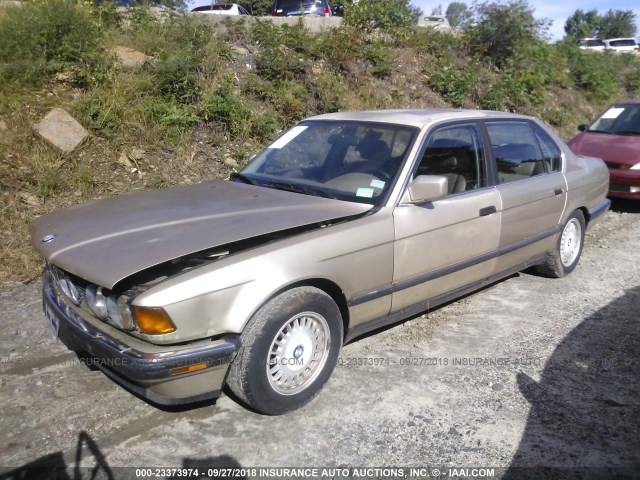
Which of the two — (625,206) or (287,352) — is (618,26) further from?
(287,352)

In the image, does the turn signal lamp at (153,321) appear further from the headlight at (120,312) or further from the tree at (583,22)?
the tree at (583,22)

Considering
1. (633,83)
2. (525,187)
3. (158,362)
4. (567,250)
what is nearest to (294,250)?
(158,362)

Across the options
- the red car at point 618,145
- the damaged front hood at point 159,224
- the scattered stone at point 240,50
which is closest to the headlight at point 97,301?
the damaged front hood at point 159,224

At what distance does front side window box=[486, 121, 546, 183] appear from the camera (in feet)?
14.1

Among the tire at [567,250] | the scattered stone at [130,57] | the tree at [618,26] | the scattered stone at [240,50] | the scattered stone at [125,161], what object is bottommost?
the tire at [567,250]

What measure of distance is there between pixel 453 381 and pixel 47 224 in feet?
8.66

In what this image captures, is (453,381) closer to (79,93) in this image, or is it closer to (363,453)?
(363,453)

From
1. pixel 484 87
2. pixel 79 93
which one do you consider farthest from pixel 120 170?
pixel 484 87

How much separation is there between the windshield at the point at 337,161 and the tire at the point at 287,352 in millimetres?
843

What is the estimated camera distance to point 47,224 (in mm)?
3248

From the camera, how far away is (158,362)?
2520 millimetres

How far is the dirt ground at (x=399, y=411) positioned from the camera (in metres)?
2.69

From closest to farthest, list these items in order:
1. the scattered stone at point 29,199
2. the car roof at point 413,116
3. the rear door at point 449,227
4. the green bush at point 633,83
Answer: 1. the rear door at point 449,227
2. the car roof at point 413,116
3. the scattered stone at point 29,199
4. the green bush at point 633,83

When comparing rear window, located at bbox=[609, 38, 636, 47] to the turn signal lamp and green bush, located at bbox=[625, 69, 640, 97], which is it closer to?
green bush, located at bbox=[625, 69, 640, 97]
